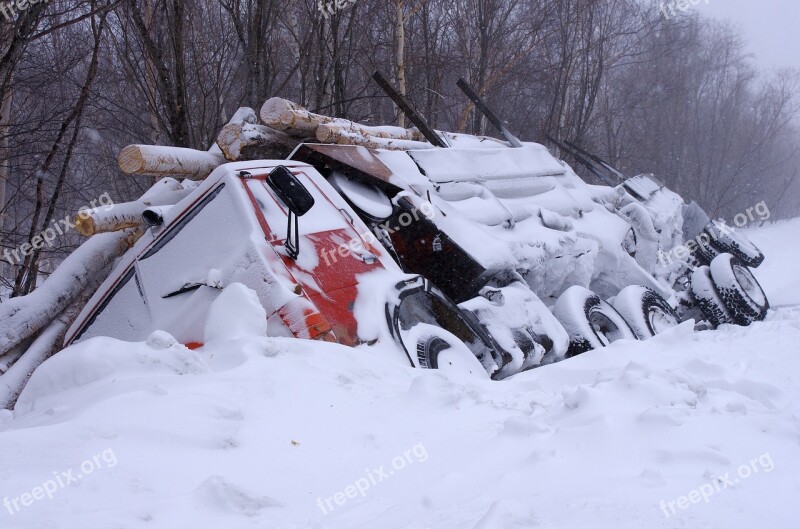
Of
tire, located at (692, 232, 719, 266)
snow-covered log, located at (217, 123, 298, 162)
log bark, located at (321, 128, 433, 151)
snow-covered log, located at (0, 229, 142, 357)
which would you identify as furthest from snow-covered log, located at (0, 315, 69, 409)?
tire, located at (692, 232, 719, 266)

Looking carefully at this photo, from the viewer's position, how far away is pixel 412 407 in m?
2.75

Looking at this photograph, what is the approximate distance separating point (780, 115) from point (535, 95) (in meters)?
25.4

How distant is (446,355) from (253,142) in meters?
2.86

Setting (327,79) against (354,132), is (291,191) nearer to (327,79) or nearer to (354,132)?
(354,132)

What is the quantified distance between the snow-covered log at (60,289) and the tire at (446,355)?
2.85m

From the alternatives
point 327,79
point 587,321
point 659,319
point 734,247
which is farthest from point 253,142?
point 734,247

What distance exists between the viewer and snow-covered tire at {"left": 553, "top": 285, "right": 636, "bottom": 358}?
5.07 meters

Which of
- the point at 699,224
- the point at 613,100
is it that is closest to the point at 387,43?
the point at 699,224

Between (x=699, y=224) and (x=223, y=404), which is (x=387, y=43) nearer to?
(x=699, y=224)

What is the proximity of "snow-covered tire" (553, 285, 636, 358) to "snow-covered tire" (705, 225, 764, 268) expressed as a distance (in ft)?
13.7

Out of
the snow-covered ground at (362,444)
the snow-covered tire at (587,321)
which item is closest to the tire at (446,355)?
the snow-covered ground at (362,444)

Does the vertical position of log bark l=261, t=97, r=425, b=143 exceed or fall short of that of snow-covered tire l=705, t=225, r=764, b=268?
it exceeds it

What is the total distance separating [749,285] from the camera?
23.4ft

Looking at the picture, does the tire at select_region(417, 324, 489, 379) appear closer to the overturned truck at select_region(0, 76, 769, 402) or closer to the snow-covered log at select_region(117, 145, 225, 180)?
the overturned truck at select_region(0, 76, 769, 402)
